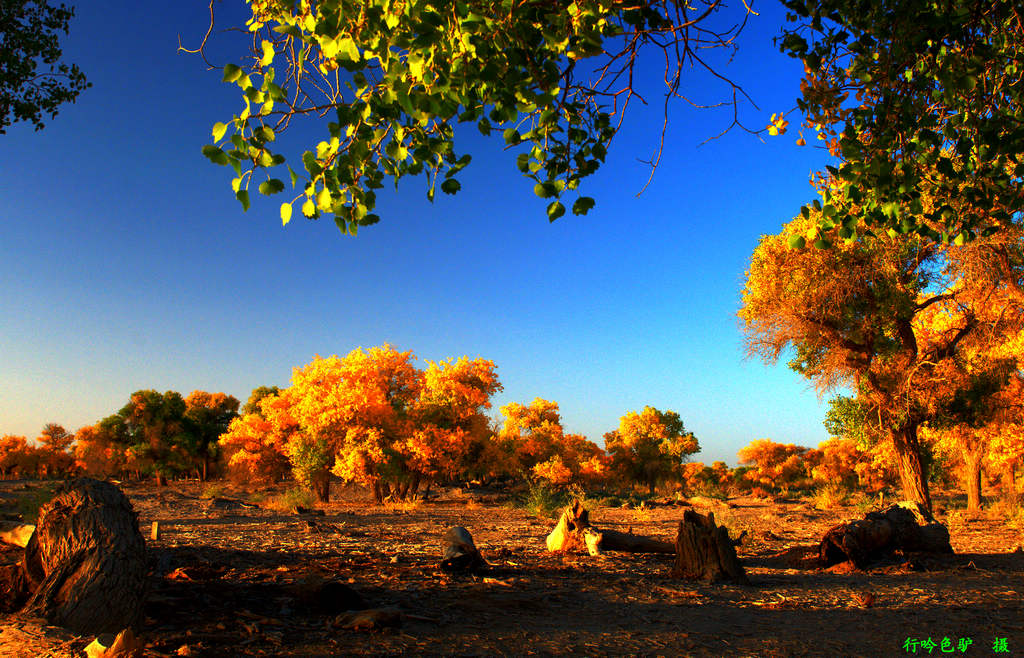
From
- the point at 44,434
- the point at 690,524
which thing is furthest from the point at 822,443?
the point at 44,434

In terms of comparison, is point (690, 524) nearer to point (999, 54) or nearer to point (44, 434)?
point (999, 54)

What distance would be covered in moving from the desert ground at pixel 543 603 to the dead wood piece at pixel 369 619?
0.01 meters

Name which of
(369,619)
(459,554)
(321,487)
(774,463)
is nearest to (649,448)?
(774,463)

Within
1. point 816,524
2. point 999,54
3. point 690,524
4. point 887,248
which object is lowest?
point 816,524

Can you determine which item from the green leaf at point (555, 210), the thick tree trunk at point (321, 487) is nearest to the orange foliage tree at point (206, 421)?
the thick tree trunk at point (321, 487)

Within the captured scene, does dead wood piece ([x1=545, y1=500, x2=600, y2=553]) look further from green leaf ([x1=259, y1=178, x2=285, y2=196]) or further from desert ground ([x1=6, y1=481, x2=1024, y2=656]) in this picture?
green leaf ([x1=259, y1=178, x2=285, y2=196])

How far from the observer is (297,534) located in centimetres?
948

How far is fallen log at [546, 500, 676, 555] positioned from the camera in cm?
870

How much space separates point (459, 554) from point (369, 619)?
97.7 inches

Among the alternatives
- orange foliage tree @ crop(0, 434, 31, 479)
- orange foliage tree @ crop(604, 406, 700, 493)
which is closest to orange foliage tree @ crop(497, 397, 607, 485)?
orange foliage tree @ crop(604, 406, 700, 493)

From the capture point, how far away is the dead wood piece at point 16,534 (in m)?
5.80

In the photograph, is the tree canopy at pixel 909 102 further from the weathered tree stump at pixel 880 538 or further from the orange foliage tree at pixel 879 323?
the orange foliage tree at pixel 879 323

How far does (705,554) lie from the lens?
6.95 metres

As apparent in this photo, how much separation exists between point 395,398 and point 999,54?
21.1 meters
